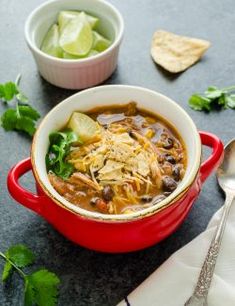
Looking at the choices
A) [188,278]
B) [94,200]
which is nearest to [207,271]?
[188,278]

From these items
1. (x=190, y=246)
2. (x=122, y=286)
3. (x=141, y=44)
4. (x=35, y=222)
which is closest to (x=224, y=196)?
(x=190, y=246)

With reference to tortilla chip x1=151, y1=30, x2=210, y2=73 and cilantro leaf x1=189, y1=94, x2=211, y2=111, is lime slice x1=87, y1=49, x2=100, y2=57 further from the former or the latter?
cilantro leaf x1=189, y1=94, x2=211, y2=111

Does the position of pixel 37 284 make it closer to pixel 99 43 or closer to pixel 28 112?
pixel 28 112

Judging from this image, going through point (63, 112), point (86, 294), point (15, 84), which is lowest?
point (86, 294)

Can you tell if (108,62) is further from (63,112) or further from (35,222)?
(35,222)

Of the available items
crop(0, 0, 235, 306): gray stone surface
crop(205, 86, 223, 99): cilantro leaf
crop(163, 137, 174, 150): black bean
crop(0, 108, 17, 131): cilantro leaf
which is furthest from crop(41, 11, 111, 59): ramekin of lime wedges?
crop(163, 137, 174, 150): black bean

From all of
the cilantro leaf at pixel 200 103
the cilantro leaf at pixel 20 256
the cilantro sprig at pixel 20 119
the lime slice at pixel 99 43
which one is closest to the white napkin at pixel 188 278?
the cilantro leaf at pixel 20 256
